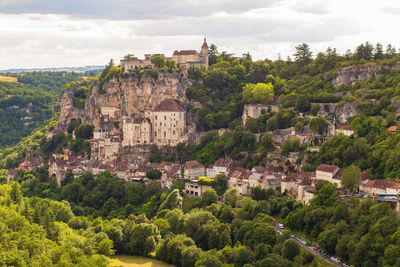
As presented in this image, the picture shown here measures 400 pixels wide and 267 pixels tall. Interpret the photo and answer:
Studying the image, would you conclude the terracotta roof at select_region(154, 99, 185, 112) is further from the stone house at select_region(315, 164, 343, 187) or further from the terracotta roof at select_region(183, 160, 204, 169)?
the stone house at select_region(315, 164, 343, 187)

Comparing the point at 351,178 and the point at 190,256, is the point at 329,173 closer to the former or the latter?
the point at 351,178

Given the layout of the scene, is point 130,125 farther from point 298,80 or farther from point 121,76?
point 298,80

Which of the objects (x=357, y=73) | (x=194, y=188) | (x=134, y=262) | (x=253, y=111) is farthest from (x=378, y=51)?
(x=134, y=262)

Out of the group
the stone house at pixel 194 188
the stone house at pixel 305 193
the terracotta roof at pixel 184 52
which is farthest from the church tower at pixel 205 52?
the stone house at pixel 305 193

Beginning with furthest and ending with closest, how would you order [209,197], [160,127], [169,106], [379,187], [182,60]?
[182,60]
[169,106]
[160,127]
[209,197]
[379,187]

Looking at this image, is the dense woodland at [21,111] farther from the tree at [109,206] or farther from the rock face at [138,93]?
the tree at [109,206]

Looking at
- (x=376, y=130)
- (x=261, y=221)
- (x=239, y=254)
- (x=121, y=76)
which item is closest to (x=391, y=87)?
(x=376, y=130)
